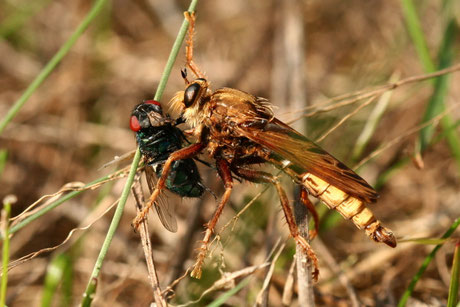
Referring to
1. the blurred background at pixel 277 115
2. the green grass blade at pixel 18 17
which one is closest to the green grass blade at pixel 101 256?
the blurred background at pixel 277 115

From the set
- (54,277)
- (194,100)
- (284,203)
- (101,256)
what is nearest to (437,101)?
(284,203)

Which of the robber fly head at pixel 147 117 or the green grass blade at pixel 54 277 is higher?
the robber fly head at pixel 147 117

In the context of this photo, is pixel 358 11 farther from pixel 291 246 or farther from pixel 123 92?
pixel 291 246

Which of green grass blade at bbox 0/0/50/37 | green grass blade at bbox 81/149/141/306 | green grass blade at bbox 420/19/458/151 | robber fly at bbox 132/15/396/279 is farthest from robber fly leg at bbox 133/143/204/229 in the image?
green grass blade at bbox 0/0/50/37

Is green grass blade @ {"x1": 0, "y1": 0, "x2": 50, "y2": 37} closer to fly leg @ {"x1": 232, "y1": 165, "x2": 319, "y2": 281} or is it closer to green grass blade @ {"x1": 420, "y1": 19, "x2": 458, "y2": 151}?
fly leg @ {"x1": 232, "y1": 165, "x2": 319, "y2": 281}

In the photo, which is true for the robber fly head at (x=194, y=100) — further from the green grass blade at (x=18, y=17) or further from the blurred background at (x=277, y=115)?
the green grass blade at (x=18, y=17)

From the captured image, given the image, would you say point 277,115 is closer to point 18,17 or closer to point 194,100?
point 194,100

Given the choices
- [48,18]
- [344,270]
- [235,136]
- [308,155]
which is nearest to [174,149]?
[235,136]
